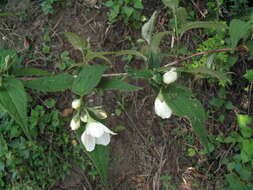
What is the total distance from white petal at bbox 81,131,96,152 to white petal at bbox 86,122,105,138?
0.02 meters

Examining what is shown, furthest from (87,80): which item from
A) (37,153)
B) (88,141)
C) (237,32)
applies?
(37,153)

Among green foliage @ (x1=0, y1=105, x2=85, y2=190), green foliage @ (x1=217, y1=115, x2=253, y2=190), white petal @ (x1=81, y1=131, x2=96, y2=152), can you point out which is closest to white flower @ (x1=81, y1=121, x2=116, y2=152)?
white petal @ (x1=81, y1=131, x2=96, y2=152)

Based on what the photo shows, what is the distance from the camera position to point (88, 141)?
899 mm

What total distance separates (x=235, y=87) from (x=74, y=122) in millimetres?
1592

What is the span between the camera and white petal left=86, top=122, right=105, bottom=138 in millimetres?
885

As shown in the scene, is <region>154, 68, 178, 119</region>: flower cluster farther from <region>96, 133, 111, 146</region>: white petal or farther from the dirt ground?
the dirt ground

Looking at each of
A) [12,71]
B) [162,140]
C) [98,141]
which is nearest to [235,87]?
[162,140]

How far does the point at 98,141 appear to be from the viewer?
93 cm

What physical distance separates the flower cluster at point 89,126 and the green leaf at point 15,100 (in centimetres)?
15

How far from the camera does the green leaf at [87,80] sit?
2.76ft

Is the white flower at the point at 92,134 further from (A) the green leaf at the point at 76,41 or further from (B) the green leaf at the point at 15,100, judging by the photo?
(A) the green leaf at the point at 76,41

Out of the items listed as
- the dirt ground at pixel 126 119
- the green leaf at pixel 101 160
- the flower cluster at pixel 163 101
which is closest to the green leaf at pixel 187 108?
the flower cluster at pixel 163 101

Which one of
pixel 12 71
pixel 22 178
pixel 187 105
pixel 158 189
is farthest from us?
pixel 158 189

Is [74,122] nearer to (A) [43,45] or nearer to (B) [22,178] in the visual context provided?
(B) [22,178]
